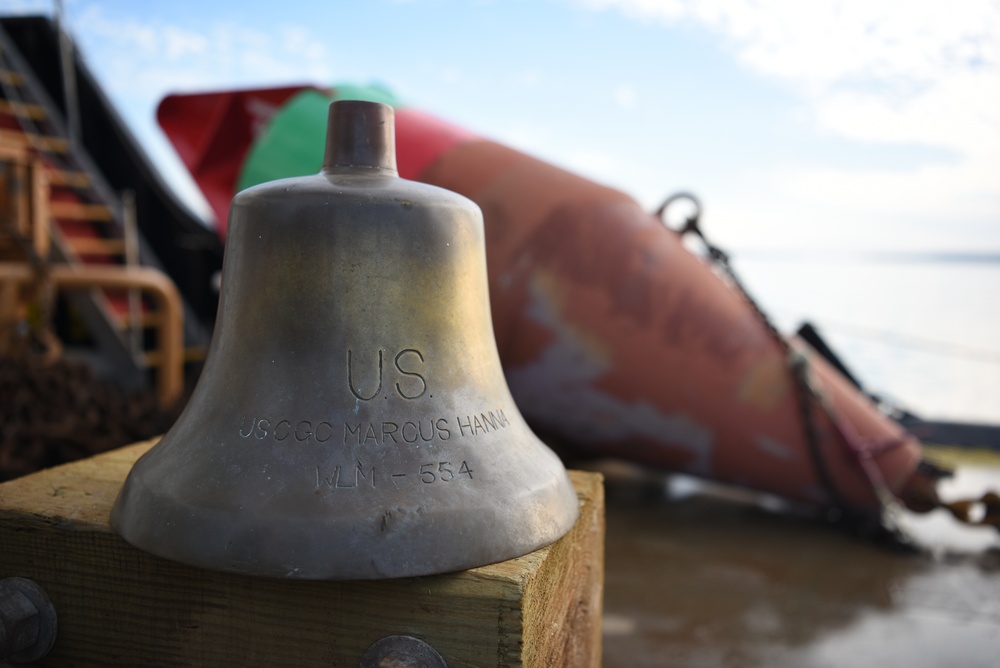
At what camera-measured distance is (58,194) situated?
4.77 m

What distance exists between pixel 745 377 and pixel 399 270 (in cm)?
164

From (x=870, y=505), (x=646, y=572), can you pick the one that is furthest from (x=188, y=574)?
(x=870, y=505)

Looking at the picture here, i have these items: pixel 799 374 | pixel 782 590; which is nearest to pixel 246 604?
pixel 782 590

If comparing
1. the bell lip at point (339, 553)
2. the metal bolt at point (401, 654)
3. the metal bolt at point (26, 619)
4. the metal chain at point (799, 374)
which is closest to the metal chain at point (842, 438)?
the metal chain at point (799, 374)

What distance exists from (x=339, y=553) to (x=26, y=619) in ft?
1.47

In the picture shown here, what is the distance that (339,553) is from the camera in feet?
2.64

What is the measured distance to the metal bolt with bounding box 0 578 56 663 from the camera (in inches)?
38.2

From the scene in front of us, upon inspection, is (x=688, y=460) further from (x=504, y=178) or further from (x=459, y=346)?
(x=459, y=346)

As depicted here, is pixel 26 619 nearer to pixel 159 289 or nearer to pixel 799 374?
pixel 799 374

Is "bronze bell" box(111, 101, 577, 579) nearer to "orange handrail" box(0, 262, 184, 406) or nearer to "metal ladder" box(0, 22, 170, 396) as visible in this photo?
"orange handrail" box(0, 262, 184, 406)

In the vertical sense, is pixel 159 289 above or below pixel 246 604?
below

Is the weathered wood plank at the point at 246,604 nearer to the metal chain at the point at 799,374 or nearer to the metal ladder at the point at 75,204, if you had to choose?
the metal chain at the point at 799,374

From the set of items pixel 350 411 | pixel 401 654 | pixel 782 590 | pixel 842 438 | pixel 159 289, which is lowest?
pixel 782 590

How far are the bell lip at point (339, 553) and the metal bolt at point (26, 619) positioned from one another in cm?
16
